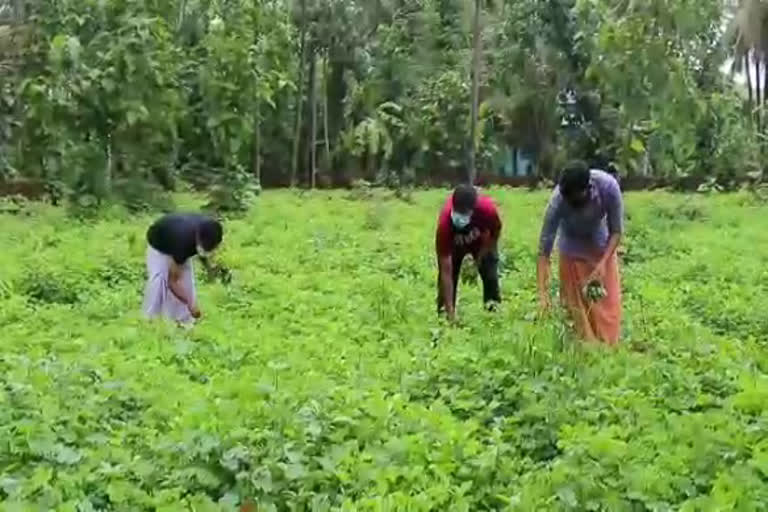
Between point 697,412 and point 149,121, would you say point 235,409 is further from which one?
point 149,121

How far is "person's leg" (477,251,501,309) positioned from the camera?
28.0 ft

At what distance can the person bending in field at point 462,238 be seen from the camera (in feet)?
26.6

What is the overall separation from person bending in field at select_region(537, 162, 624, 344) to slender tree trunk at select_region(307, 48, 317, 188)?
20945mm

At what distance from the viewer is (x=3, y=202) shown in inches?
802

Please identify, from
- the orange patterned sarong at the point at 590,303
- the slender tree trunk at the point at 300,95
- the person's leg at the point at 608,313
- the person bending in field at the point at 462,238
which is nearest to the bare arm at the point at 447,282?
the person bending in field at the point at 462,238

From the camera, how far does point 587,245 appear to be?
24.8ft

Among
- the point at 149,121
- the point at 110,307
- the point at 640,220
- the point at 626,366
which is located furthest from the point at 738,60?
the point at 626,366

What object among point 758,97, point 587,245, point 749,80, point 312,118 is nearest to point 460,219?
point 587,245

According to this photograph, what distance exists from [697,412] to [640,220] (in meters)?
13.0

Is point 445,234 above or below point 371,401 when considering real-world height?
above

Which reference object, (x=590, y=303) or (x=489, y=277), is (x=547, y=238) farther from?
(x=489, y=277)

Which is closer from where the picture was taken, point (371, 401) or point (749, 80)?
point (371, 401)

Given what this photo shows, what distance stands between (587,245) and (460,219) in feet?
3.14

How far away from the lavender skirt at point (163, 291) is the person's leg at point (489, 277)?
6.60 feet
